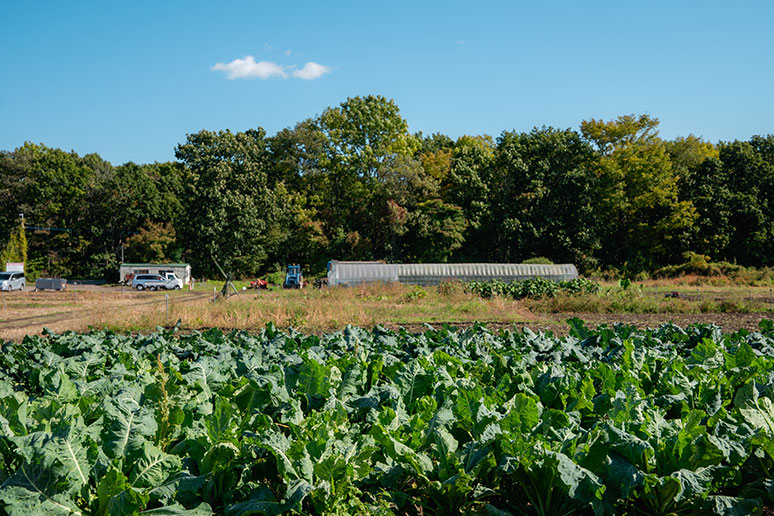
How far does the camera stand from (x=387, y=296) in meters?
25.4

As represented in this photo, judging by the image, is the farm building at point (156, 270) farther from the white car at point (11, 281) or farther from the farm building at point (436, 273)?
the farm building at point (436, 273)

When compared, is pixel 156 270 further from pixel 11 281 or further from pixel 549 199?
pixel 549 199

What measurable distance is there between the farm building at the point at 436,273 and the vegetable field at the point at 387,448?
28164mm

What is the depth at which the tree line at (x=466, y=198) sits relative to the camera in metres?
45.4

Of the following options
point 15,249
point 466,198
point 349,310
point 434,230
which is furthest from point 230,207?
point 349,310

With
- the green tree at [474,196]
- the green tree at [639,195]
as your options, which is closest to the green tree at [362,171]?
the green tree at [474,196]

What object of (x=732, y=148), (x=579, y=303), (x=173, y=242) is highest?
(x=732, y=148)

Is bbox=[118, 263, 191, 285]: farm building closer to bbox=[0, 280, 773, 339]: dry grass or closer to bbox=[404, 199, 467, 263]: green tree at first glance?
bbox=[0, 280, 773, 339]: dry grass

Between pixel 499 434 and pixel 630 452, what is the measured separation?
782 mm

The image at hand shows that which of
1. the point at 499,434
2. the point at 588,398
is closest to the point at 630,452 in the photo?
the point at 499,434

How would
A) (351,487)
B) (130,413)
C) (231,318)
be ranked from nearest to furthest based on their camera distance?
(351,487) → (130,413) → (231,318)

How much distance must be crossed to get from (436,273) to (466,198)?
16707 mm

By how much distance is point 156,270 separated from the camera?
4866 cm

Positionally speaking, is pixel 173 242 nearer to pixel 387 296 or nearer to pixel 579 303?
pixel 387 296
